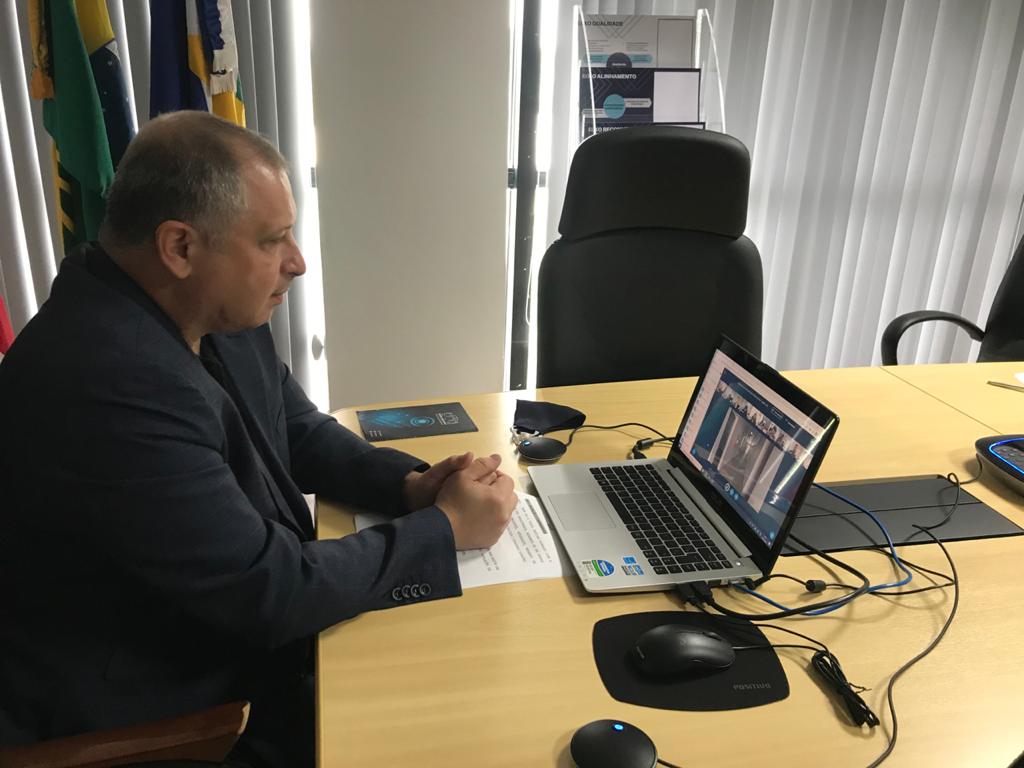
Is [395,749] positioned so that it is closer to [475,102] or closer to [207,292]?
[207,292]

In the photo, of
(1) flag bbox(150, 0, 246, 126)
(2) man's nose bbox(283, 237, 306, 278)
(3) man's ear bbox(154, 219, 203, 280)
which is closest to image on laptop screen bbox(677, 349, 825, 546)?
(2) man's nose bbox(283, 237, 306, 278)

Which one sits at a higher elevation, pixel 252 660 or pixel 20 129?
pixel 20 129

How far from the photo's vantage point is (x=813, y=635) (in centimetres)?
94

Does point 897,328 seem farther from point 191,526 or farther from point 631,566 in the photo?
point 191,526

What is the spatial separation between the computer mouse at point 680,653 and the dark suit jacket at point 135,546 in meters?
0.28

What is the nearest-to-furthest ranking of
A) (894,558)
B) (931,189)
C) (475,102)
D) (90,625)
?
(90,625)
(894,558)
(475,102)
(931,189)

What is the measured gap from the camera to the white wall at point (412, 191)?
2410mm

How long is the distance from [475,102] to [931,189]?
2.01m

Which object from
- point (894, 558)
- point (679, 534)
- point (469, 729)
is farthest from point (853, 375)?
point (469, 729)

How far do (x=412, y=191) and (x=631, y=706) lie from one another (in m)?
2.07

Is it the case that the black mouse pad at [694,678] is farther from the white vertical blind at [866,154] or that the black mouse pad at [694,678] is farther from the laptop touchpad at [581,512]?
the white vertical blind at [866,154]

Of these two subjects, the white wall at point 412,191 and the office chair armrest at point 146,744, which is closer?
the office chair armrest at point 146,744

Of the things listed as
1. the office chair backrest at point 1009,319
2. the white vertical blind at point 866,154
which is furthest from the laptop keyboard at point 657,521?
the white vertical blind at point 866,154

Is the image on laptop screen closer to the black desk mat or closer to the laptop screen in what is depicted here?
the laptop screen
